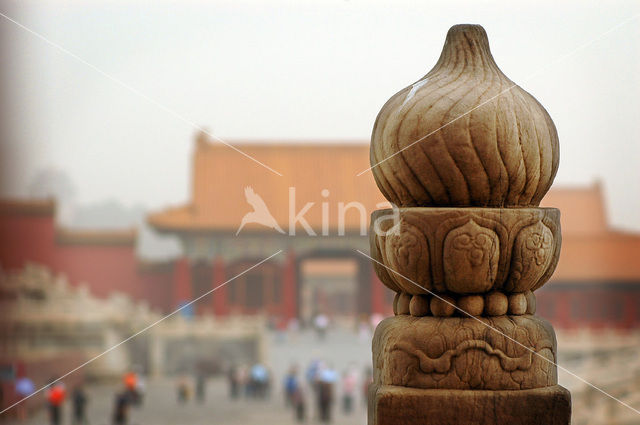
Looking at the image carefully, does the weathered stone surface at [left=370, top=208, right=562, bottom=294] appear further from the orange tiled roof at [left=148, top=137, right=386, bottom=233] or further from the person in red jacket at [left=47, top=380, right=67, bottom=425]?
the orange tiled roof at [left=148, top=137, right=386, bottom=233]

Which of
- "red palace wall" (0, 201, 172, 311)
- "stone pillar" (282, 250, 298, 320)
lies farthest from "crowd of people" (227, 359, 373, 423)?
"red palace wall" (0, 201, 172, 311)

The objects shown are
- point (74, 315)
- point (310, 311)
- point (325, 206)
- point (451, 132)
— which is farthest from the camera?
point (310, 311)

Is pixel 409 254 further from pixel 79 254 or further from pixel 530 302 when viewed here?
pixel 79 254

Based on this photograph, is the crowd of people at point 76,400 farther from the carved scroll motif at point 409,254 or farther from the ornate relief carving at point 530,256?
the ornate relief carving at point 530,256

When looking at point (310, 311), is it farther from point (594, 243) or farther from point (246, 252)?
point (594, 243)

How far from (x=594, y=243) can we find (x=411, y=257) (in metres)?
18.1

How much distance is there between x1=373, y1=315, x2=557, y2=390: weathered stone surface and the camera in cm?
235

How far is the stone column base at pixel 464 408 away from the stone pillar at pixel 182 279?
17.1m

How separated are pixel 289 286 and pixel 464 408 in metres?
17.2

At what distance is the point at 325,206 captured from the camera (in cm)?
2028

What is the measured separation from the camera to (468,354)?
234cm

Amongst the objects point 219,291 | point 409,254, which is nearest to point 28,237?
point 219,291

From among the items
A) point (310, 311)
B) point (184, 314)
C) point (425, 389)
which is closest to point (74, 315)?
point (184, 314)

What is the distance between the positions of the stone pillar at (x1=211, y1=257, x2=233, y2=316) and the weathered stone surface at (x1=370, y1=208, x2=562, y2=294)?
16804mm
